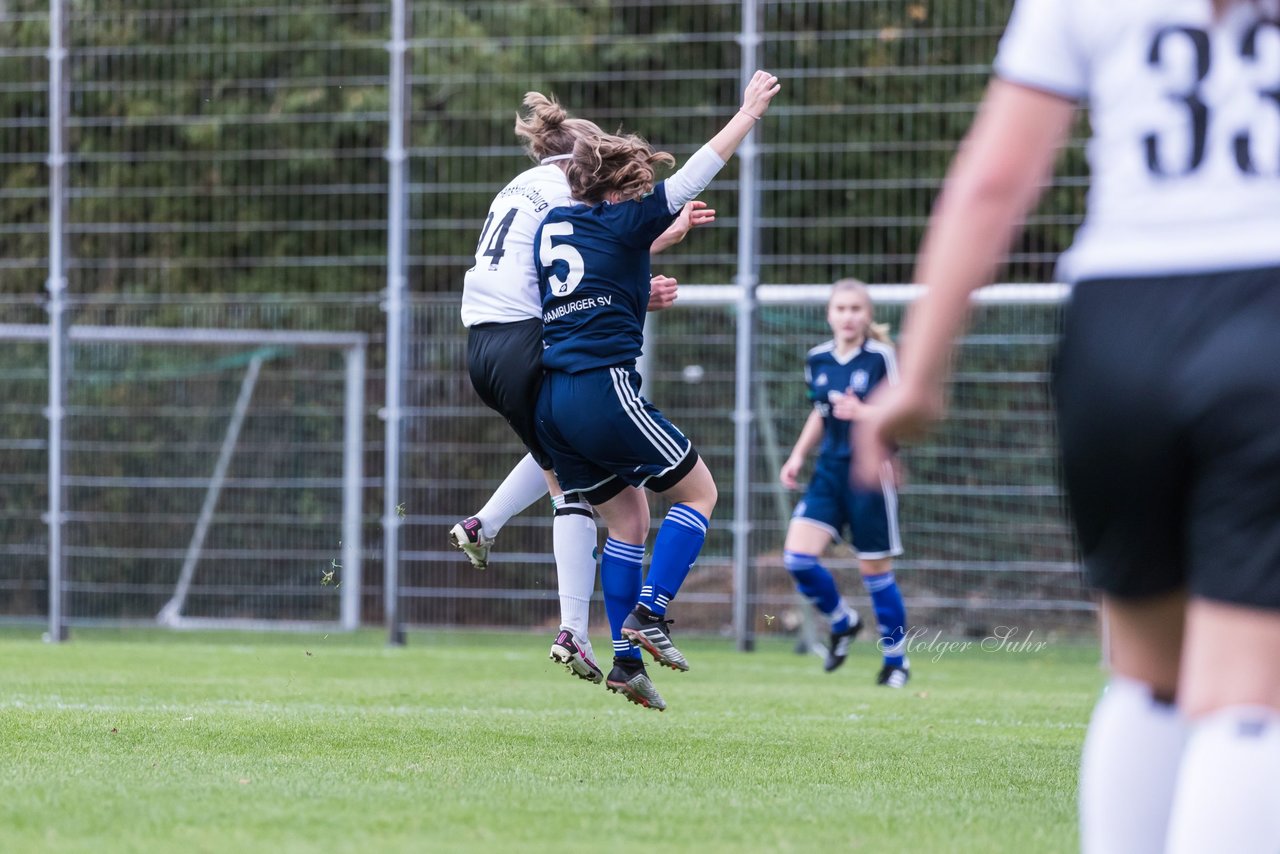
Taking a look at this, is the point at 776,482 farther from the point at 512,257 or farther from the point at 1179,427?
the point at 1179,427

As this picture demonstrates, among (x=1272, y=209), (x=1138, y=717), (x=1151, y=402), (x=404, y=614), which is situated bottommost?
(x=404, y=614)

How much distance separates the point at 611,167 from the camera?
6184mm

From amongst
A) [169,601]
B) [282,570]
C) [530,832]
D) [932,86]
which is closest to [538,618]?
[282,570]

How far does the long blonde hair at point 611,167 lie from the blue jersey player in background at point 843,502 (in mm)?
3635

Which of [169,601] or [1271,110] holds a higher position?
[1271,110]

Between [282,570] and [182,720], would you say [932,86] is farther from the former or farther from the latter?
[182,720]

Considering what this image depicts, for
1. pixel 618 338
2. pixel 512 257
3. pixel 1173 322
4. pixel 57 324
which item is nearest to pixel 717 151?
pixel 618 338

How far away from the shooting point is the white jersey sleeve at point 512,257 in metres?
6.32

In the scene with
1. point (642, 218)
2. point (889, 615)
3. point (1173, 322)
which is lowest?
point (889, 615)

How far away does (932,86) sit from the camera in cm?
1282

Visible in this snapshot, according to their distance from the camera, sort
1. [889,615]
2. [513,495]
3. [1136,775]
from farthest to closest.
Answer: [889,615]
[513,495]
[1136,775]

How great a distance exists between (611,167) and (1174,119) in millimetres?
4088

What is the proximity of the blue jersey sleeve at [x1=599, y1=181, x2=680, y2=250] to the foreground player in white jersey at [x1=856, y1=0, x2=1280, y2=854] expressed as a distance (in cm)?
366

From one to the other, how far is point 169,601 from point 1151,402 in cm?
1177
